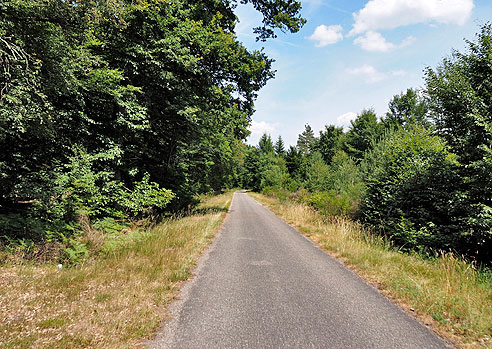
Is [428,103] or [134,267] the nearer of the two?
[134,267]

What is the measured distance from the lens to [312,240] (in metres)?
8.91

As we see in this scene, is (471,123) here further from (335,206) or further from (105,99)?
(105,99)

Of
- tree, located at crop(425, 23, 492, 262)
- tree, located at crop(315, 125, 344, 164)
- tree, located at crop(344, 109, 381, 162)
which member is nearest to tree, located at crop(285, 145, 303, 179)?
tree, located at crop(315, 125, 344, 164)

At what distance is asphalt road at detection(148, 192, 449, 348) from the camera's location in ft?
9.21

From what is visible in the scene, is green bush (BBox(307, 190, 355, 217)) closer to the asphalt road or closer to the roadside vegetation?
the roadside vegetation

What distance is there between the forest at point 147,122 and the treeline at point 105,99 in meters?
0.04

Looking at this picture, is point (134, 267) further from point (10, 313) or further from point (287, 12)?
point (287, 12)

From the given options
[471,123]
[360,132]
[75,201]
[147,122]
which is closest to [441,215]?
[471,123]

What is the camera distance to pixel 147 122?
29.0ft

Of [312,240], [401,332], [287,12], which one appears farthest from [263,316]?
[287,12]

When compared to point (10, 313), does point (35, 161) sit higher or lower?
higher

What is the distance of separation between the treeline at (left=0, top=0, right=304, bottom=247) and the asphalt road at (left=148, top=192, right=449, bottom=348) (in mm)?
4618

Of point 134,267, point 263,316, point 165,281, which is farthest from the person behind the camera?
point 134,267

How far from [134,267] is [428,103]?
11467mm
